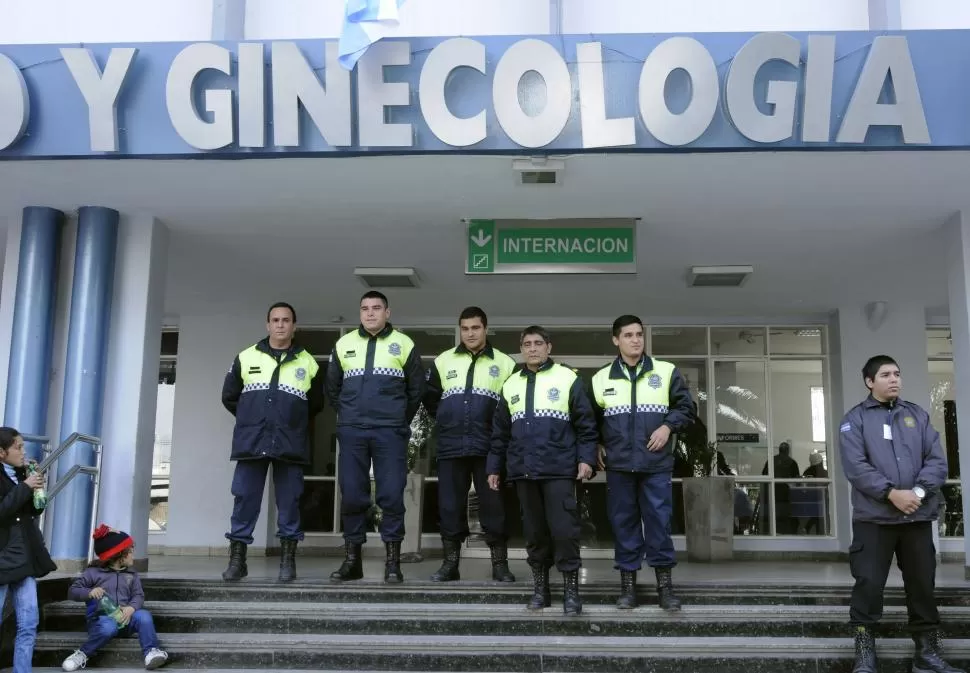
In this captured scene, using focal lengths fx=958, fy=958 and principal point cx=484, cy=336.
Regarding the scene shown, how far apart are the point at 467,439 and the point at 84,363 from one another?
2.88 m

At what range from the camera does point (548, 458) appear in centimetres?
575

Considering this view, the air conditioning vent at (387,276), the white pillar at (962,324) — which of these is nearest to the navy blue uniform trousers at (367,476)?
the air conditioning vent at (387,276)

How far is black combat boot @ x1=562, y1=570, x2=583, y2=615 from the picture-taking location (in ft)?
18.6

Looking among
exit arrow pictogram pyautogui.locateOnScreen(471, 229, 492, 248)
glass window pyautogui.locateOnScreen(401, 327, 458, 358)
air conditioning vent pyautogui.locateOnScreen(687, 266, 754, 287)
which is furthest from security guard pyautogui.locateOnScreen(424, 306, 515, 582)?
glass window pyautogui.locateOnScreen(401, 327, 458, 358)

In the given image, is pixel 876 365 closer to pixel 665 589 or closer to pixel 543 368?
pixel 665 589

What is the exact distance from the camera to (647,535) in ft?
18.9

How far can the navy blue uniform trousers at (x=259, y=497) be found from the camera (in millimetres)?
6449

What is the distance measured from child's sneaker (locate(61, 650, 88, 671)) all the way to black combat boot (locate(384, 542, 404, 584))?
6.07ft

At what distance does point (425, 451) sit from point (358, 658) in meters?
5.23

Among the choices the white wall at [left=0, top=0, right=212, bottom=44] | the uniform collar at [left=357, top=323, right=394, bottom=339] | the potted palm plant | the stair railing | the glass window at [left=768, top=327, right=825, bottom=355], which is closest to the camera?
the stair railing

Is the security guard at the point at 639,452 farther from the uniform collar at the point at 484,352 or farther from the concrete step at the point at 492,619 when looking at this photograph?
the uniform collar at the point at 484,352

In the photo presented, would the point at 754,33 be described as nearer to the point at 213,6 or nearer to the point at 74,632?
the point at 213,6

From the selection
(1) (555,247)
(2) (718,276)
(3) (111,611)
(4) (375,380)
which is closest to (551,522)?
(4) (375,380)

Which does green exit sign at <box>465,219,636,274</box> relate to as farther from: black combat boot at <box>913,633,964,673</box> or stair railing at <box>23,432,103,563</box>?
black combat boot at <box>913,633,964,673</box>
